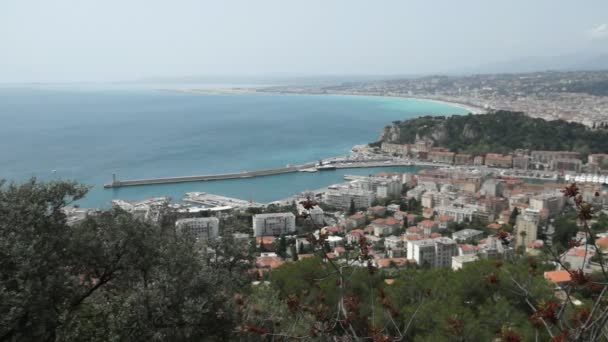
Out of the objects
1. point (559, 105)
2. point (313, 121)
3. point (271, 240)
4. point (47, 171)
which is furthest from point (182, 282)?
point (559, 105)

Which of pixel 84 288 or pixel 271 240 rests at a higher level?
pixel 84 288

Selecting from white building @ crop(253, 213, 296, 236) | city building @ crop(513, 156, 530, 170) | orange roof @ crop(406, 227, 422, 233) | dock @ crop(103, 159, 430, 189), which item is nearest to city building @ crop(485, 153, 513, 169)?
city building @ crop(513, 156, 530, 170)

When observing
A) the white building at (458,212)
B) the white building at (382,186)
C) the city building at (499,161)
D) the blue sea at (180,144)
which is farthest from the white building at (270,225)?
the city building at (499,161)

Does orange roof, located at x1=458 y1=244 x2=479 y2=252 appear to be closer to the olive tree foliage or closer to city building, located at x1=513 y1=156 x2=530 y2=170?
the olive tree foliage

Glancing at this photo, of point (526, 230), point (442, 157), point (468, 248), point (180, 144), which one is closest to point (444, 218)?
point (526, 230)

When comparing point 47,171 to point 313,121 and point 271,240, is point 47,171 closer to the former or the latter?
point 271,240

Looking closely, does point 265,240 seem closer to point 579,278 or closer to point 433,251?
point 433,251
